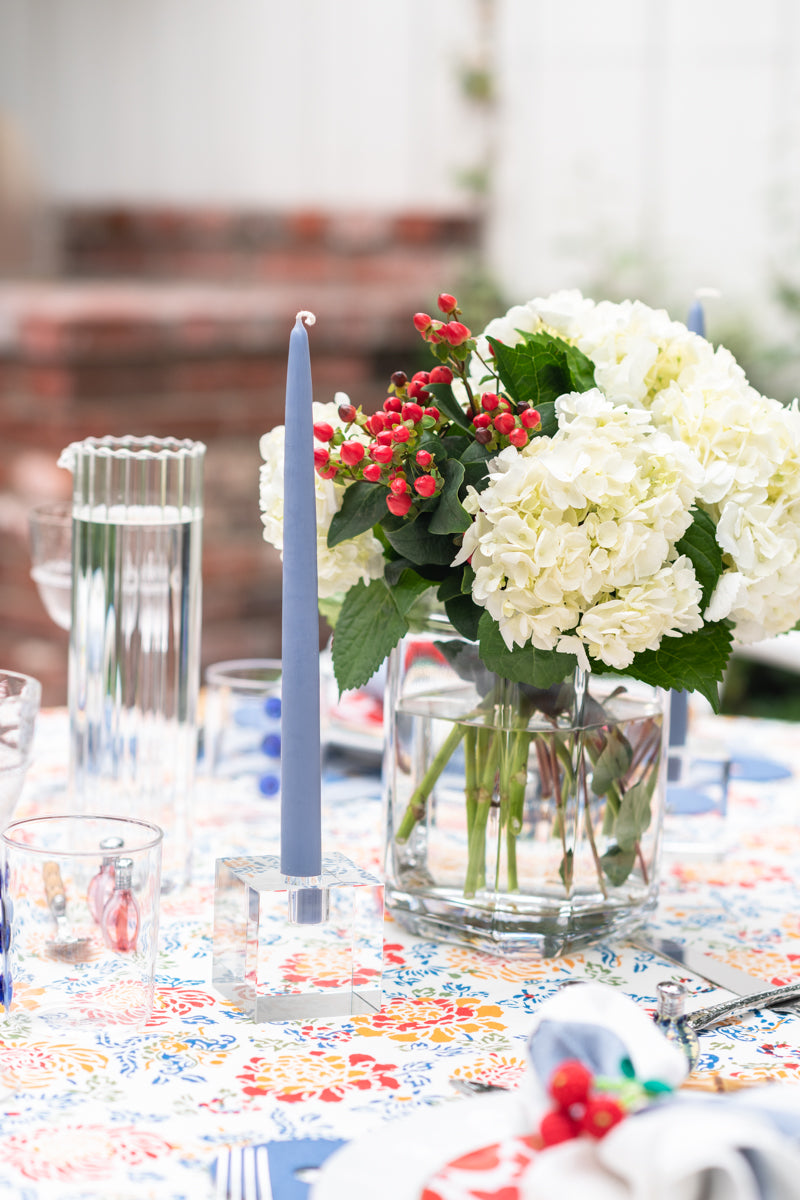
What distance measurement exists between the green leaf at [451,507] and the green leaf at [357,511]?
0.03 meters

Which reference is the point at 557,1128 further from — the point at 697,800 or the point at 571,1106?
the point at 697,800

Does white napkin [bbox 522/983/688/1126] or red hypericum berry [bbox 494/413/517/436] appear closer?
white napkin [bbox 522/983/688/1126]

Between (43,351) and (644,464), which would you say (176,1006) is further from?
(43,351)

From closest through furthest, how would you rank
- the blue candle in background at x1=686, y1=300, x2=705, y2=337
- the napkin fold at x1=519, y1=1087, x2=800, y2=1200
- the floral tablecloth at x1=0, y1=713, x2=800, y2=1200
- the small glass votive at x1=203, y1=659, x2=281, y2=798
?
the napkin fold at x1=519, y1=1087, x2=800, y2=1200, the floral tablecloth at x1=0, y1=713, x2=800, y2=1200, the blue candle in background at x1=686, y1=300, x2=705, y2=337, the small glass votive at x1=203, y1=659, x2=281, y2=798

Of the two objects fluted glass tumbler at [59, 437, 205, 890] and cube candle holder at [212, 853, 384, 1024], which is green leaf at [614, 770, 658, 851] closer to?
cube candle holder at [212, 853, 384, 1024]

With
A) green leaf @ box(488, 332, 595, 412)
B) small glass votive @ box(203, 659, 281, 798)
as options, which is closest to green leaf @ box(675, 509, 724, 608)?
green leaf @ box(488, 332, 595, 412)

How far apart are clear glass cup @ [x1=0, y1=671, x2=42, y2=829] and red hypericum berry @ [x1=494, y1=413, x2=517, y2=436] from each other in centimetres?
31

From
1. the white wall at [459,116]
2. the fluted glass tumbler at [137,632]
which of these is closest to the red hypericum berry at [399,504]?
the fluted glass tumbler at [137,632]

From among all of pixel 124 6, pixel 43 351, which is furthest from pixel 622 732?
pixel 124 6

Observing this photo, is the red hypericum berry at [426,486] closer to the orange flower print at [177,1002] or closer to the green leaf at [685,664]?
the green leaf at [685,664]

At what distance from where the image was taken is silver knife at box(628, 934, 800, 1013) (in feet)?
2.55

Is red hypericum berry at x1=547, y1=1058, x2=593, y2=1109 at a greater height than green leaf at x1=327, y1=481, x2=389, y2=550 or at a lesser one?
lesser

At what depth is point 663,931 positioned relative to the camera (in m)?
0.90

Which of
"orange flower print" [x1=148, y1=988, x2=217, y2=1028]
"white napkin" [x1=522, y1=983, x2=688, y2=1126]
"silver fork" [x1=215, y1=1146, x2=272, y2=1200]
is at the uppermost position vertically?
"white napkin" [x1=522, y1=983, x2=688, y2=1126]
